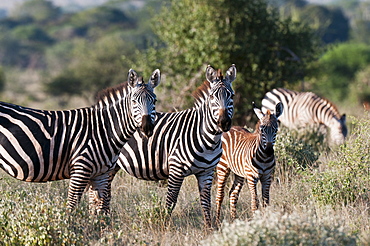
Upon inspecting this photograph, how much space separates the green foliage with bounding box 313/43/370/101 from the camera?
30.2 m

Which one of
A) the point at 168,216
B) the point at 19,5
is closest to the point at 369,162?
the point at 168,216

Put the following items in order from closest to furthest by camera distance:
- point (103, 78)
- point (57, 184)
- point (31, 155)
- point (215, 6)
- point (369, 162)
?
point (31, 155)
point (369, 162)
point (57, 184)
point (215, 6)
point (103, 78)

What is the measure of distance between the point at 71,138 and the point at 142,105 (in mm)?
943

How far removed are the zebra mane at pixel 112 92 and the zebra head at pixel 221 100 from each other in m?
1.07

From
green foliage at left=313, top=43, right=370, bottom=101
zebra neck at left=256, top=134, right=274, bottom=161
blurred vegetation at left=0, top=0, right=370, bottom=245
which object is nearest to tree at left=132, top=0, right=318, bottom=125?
blurred vegetation at left=0, top=0, right=370, bottom=245

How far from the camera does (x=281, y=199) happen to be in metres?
7.44

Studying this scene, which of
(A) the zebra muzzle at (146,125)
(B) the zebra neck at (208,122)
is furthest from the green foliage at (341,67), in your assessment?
(A) the zebra muzzle at (146,125)

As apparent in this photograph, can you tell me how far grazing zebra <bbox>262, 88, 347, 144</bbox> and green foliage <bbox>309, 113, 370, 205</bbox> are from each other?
5301 mm

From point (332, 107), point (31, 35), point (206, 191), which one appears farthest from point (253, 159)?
point (31, 35)

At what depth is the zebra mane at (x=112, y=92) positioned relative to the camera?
6680 millimetres

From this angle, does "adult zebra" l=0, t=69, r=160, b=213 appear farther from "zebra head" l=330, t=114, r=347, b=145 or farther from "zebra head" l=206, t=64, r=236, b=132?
"zebra head" l=330, t=114, r=347, b=145

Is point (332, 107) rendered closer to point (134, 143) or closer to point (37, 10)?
point (134, 143)

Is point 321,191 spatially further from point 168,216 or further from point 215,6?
point 215,6

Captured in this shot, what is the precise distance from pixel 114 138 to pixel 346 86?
26.8 metres
